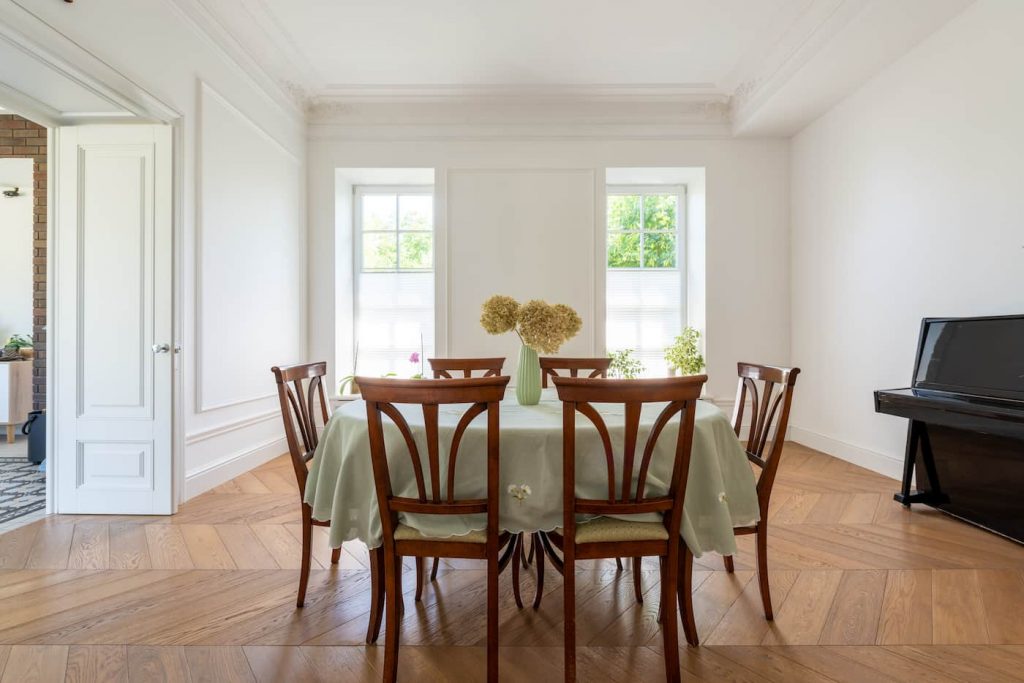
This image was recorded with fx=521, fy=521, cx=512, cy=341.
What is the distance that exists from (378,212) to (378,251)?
1.33ft

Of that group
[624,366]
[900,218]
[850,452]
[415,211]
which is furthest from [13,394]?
[900,218]

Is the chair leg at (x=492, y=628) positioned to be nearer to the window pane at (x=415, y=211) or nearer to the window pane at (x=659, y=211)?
the window pane at (x=415, y=211)

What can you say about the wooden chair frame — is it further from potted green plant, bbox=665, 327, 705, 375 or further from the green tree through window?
the green tree through window

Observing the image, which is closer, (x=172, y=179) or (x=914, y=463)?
(x=172, y=179)

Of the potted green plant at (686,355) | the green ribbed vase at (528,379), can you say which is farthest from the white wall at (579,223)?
the green ribbed vase at (528,379)

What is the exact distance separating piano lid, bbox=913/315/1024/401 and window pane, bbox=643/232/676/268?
2.54 metres

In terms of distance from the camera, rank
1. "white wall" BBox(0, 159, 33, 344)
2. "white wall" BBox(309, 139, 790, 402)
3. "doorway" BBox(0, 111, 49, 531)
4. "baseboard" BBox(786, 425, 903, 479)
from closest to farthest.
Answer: "baseboard" BBox(786, 425, 903, 479), "doorway" BBox(0, 111, 49, 531), "white wall" BBox(309, 139, 790, 402), "white wall" BBox(0, 159, 33, 344)

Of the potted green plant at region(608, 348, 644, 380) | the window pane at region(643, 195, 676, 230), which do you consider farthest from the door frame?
the window pane at region(643, 195, 676, 230)

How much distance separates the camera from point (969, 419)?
8.32ft

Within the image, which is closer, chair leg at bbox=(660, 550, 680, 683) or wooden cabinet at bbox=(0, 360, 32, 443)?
chair leg at bbox=(660, 550, 680, 683)

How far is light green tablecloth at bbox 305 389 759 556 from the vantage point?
1577mm

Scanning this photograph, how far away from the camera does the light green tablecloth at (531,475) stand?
62.1 inches

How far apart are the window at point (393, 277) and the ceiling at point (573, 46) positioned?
0.94 meters

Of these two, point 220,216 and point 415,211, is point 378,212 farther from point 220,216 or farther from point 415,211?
point 220,216
